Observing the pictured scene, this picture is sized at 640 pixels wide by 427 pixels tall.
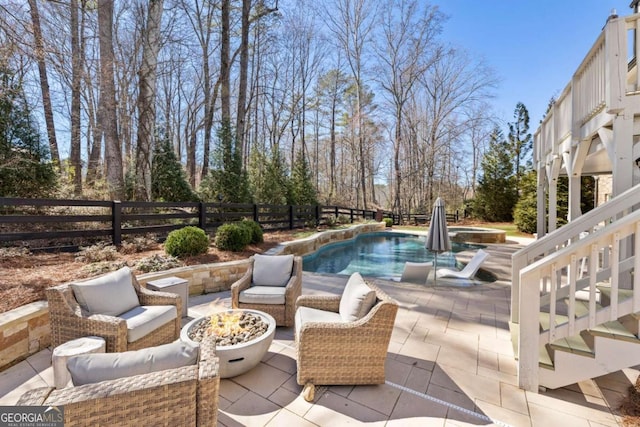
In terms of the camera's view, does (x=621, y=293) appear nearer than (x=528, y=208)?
Yes

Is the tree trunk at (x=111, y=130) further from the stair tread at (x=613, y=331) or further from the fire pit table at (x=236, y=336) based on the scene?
the stair tread at (x=613, y=331)

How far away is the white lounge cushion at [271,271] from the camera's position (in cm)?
371

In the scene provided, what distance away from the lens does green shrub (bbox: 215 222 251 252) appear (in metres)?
5.94

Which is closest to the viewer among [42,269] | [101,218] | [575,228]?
[575,228]

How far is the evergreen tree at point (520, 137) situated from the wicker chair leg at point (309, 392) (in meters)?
21.0

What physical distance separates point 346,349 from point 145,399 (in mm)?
1390

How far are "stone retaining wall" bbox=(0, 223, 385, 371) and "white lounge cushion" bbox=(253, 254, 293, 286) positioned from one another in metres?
1.28

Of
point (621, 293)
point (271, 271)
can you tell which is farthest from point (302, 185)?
point (621, 293)

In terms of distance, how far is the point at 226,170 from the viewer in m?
10.0

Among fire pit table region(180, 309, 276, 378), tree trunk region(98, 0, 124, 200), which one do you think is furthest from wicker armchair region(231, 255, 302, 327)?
tree trunk region(98, 0, 124, 200)

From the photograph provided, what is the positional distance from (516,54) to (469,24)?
2.83 m

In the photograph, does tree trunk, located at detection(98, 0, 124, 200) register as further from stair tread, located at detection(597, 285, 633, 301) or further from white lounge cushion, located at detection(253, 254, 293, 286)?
stair tread, located at detection(597, 285, 633, 301)

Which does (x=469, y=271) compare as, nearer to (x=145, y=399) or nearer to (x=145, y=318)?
(x=145, y=318)

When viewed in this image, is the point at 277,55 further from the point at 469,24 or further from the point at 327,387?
the point at 327,387
